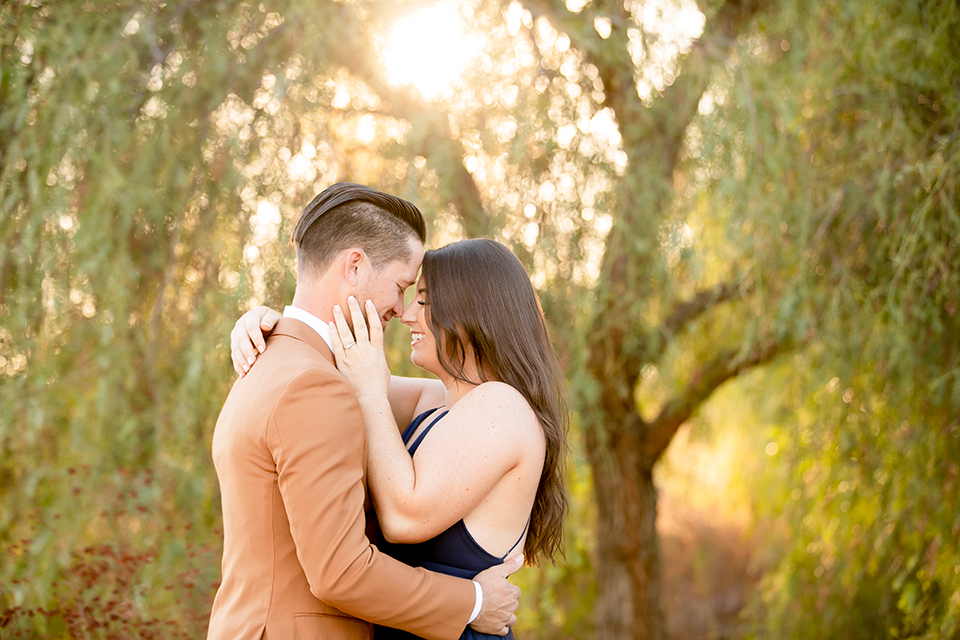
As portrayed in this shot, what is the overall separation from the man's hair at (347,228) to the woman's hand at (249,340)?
154 millimetres

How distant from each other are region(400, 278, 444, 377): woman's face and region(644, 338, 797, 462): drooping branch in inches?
96.2

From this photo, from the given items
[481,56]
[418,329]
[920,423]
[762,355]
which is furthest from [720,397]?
[418,329]

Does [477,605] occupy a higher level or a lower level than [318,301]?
lower

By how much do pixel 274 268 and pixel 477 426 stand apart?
1526 mm

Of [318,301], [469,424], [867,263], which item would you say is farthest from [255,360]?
[867,263]

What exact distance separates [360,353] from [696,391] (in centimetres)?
306

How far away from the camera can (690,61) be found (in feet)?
11.2

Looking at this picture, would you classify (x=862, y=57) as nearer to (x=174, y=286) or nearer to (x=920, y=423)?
(x=920, y=423)

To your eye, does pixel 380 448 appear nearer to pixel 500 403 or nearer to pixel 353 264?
pixel 500 403

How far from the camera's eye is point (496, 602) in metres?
1.78

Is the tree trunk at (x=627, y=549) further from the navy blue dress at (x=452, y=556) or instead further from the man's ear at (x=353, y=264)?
the man's ear at (x=353, y=264)

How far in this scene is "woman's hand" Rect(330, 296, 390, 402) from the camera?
69.1 inches

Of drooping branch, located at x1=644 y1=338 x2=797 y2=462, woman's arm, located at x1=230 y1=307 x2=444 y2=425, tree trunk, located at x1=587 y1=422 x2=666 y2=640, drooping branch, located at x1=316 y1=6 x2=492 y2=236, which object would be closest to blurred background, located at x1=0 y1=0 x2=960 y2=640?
drooping branch, located at x1=316 y1=6 x2=492 y2=236

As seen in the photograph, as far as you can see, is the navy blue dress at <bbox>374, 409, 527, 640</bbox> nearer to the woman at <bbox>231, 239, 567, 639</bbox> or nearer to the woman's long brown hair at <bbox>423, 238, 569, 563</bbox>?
the woman at <bbox>231, 239, 567, 639</bbox>
